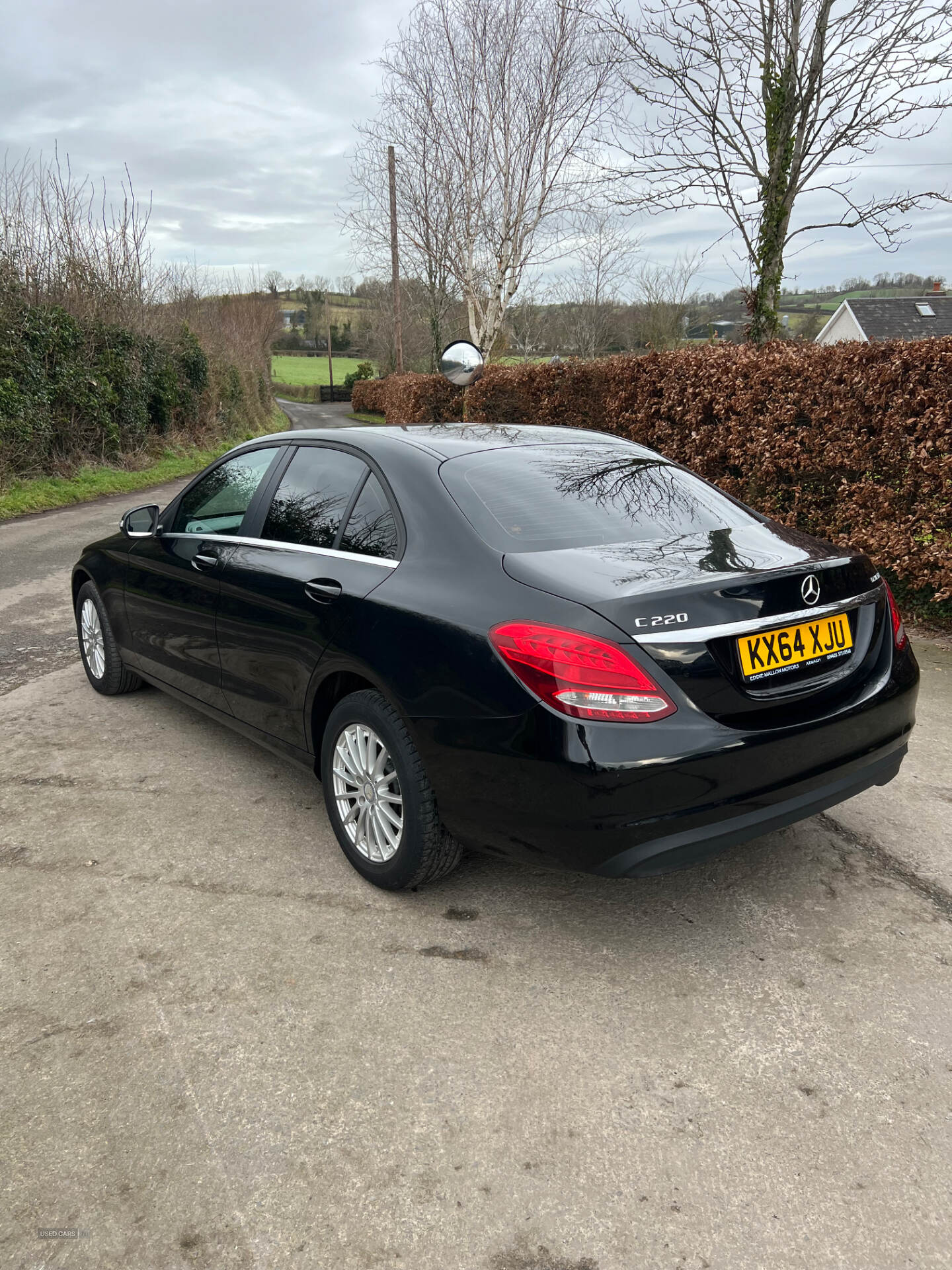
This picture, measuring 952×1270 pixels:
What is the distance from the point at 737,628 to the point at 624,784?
0.55m

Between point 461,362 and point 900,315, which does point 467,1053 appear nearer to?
point 461,362

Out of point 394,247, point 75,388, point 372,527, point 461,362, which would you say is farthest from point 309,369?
point 372,527

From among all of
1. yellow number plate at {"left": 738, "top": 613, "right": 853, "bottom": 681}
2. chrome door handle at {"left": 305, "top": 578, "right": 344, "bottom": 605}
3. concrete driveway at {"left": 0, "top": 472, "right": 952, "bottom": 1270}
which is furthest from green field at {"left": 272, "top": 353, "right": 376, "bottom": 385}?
yellow number plate at {"left": 738, "top": 613, "right": 853, "bottom": 681}

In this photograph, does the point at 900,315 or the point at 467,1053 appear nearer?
the point at 467,1053

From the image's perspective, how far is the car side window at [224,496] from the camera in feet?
13.0

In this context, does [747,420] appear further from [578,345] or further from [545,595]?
[578,345]

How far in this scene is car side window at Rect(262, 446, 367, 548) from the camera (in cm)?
339

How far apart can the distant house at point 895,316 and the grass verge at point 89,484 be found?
34125 mm

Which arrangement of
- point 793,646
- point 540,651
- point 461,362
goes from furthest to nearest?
point 461,362 → point 793,646 → point 540,651

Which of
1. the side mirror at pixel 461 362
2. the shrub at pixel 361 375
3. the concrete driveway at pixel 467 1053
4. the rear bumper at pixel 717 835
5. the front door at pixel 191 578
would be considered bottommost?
the concrete driveway at pixel 467 1053

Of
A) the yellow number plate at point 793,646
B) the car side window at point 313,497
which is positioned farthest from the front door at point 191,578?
the yellow number plate at point 793,646

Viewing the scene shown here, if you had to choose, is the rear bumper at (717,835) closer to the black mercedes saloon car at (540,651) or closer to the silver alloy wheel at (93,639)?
the black mercedes saloon car at (540,651)

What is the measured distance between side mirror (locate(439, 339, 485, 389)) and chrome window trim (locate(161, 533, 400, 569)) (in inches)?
276

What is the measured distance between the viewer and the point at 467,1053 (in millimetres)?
2334
